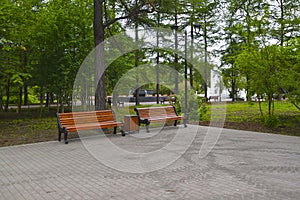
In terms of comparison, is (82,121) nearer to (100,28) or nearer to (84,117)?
(84,117)

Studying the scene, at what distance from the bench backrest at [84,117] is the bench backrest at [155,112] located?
1.20 metres

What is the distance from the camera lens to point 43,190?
4.68m

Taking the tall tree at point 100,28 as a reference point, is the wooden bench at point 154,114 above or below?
below

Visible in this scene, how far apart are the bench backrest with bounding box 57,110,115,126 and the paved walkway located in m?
0.62

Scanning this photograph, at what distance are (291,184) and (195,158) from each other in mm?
2317

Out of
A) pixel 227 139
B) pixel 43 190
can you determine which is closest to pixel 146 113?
pixel 227 139

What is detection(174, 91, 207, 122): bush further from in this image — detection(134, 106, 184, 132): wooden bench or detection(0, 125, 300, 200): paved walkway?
detection(0, 125, 300, 200): paved walkway

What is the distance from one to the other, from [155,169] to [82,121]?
442 cm

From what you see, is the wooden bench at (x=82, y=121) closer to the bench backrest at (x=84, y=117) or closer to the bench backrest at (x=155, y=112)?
the bench backrest at (x=84, y=117)

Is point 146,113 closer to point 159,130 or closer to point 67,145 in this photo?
point 159,130

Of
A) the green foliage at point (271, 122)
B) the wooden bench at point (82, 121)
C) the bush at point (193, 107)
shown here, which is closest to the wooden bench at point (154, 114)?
the wooden bench at point (82, 121)

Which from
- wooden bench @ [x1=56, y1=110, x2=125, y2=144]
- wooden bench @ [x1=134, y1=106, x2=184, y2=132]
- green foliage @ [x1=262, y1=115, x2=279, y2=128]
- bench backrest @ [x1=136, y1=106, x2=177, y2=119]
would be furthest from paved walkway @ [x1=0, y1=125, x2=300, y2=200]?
green foliage @ [x1=262, y1=115, x2=279, y2=128]

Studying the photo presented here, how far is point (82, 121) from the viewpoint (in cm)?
962

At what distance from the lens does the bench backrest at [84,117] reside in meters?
9.28
